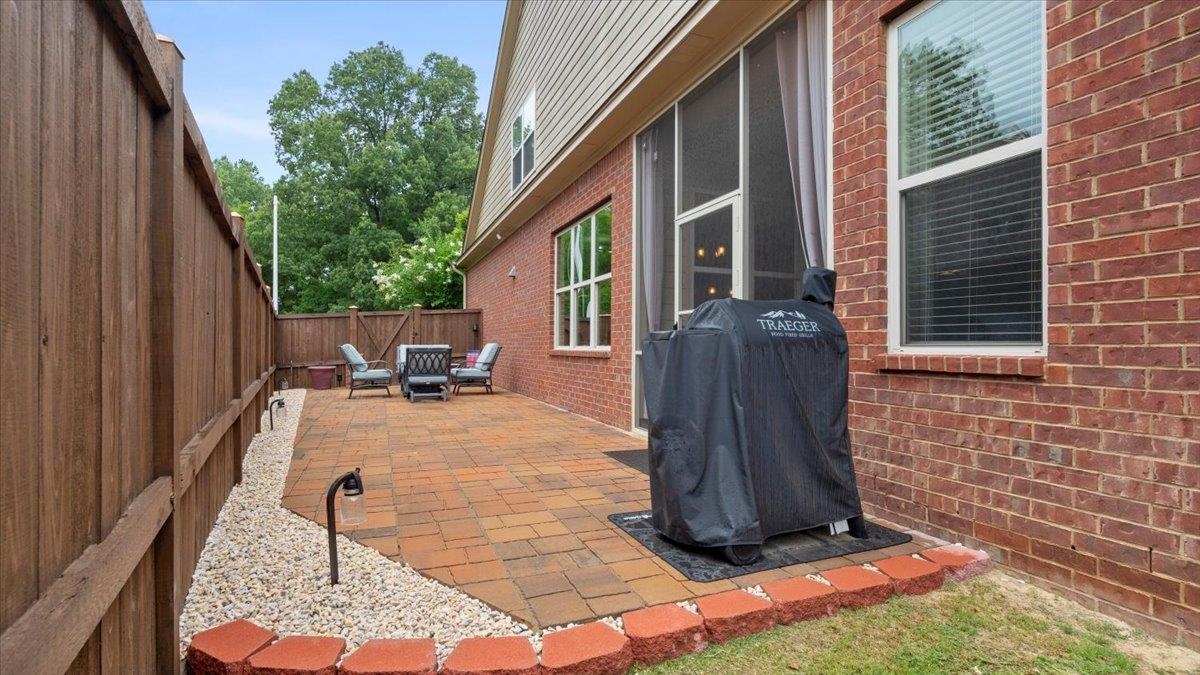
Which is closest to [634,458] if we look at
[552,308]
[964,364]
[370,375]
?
[964,364]

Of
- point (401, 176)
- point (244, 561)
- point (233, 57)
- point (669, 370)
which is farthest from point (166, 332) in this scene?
point (233, 57)

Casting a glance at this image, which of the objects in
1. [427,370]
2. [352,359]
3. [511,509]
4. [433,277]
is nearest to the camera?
[511,509]

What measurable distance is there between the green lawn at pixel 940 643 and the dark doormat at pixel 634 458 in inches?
89.3

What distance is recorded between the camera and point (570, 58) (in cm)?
801

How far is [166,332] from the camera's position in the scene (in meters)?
1.76

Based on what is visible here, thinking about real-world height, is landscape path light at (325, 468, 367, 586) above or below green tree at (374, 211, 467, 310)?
below

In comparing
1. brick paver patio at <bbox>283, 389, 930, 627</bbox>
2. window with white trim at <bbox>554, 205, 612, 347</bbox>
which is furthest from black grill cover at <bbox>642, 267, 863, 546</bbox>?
window with white trim at <bbox>554, 205, 612, 347</bbox>

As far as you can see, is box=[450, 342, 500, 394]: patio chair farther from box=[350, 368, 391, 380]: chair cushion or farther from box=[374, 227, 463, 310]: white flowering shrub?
box=[374, 227, 463, 310]: white flowering shrub

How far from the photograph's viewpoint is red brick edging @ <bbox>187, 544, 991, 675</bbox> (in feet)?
5.83

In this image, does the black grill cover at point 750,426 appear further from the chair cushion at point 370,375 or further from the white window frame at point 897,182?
the chair cushion at point 370,375

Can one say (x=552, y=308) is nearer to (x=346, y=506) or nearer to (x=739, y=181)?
(x=739, y=181)

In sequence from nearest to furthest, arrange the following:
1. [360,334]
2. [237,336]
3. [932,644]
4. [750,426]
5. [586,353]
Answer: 1. [932,644]
2. [750,426]
3. [237,336]
4. [586,353]
5. [360,334]

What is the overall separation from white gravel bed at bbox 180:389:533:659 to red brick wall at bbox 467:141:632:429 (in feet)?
12.5

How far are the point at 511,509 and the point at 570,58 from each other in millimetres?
6479
